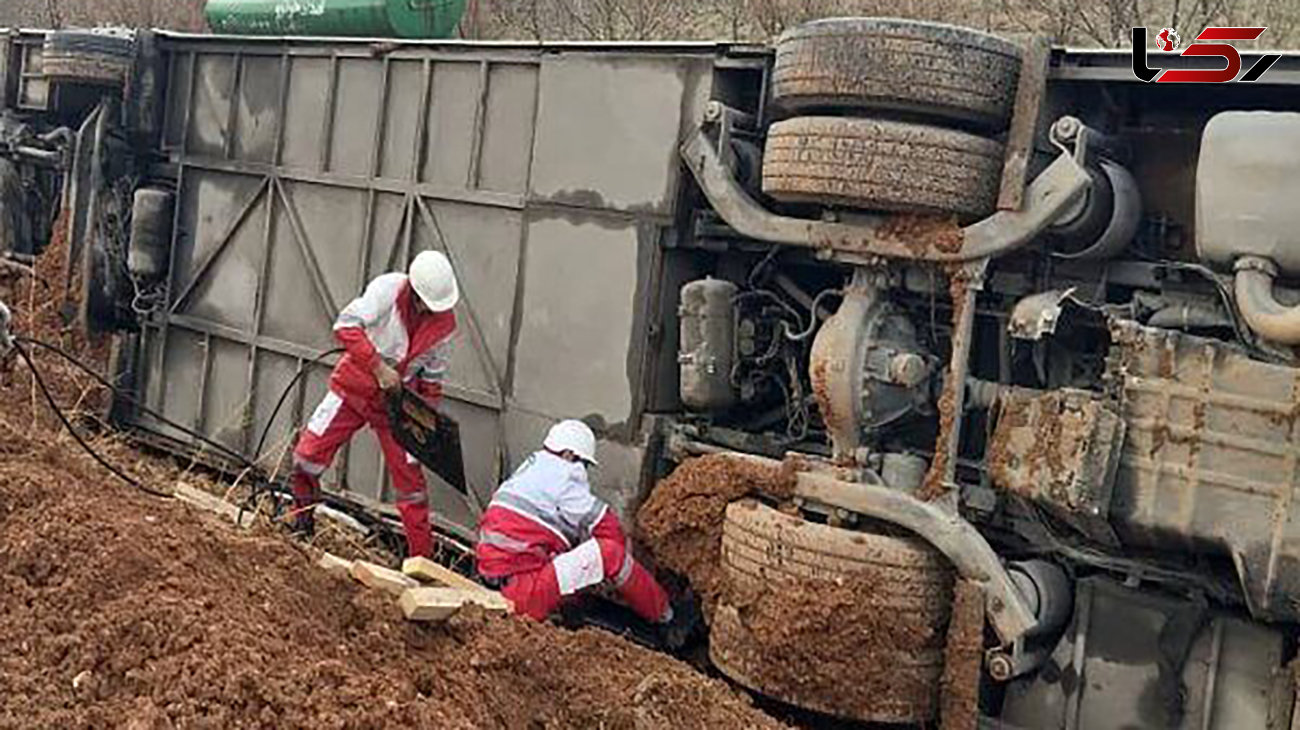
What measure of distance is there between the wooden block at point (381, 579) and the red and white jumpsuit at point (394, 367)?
174 centimetres

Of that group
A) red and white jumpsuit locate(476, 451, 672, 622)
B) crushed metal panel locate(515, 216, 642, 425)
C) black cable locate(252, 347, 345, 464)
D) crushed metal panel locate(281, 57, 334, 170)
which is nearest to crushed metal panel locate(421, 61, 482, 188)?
crushed metal panel locate(515, 216, 642, 425)

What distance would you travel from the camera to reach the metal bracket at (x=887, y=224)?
4.88 m

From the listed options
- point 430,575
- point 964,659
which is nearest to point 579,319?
point 430,575

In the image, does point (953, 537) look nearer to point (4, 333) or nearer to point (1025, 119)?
point (1025, 119)

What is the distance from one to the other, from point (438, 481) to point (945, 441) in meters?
2.75

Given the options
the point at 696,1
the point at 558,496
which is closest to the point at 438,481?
the point at 558,496

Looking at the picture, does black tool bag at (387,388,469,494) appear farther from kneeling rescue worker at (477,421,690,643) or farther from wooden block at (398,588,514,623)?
wooden block at (398,588,514,623)

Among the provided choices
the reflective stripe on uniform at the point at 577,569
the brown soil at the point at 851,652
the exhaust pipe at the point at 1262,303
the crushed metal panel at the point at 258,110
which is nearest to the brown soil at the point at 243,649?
the brown soil at the point at 851,652

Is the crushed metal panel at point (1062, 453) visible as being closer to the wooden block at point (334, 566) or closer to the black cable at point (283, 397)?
the wooden block at point (334, 566)

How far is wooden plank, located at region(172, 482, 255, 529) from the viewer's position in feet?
21.3

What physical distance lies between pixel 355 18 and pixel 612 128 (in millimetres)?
2590

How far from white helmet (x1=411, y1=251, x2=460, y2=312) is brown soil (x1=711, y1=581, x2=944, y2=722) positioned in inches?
86.9

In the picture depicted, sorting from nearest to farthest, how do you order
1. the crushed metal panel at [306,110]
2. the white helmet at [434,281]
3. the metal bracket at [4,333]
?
1. the metal bracket at [4,333]
2. the white helmet at [434,281]
3. the crushed metal panel at [306,110]

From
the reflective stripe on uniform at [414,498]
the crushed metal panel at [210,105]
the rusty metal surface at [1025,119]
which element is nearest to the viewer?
the rusty metal surface at [1025,119]
